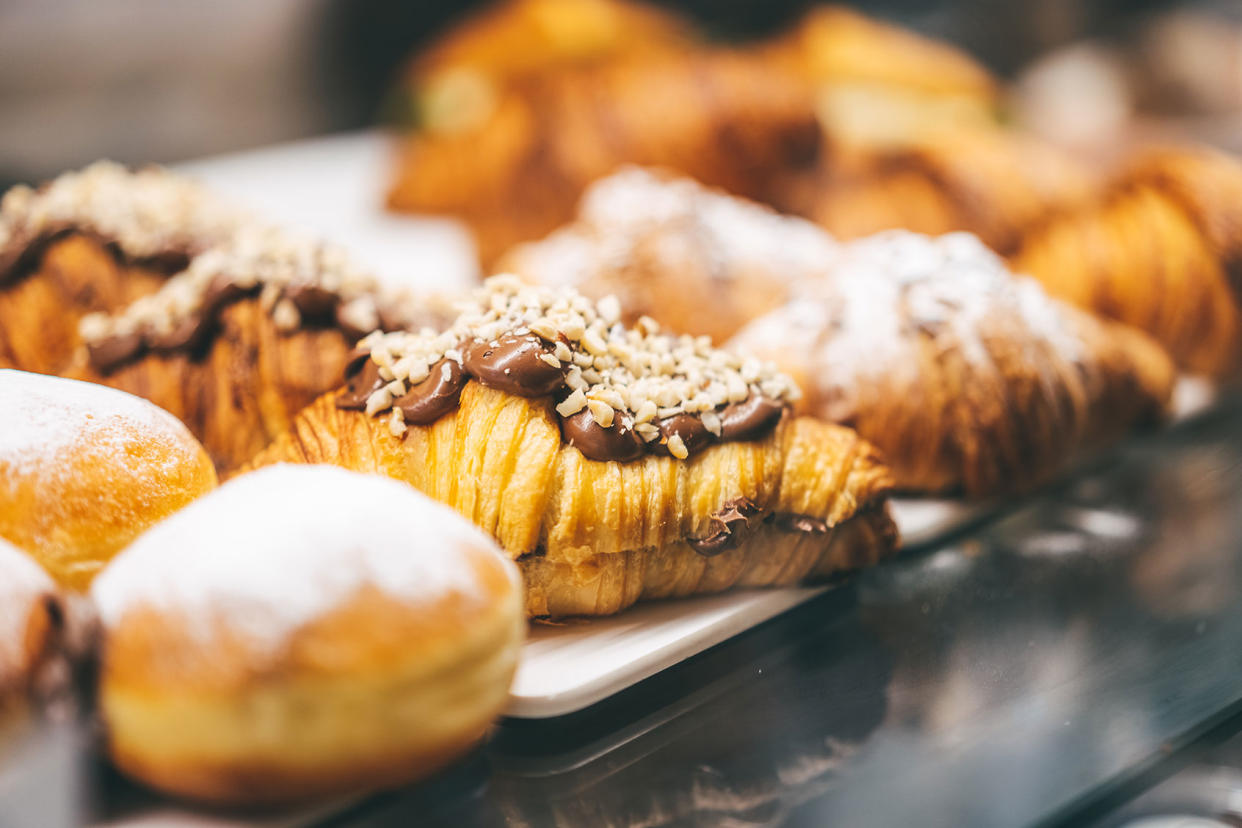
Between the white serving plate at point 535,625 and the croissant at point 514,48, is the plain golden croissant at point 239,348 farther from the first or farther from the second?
the croissant at point 514,48

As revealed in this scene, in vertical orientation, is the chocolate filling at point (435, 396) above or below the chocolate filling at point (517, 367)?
below

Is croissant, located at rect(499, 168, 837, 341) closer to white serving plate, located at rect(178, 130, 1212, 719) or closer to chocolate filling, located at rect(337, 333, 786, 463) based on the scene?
white serving plate, located at rect(178, 130, 1212, 719)

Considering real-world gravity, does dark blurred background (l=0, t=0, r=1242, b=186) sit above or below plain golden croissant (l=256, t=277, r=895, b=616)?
above

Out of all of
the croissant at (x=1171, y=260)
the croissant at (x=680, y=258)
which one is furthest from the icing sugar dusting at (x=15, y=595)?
the croissant at (x=1171, y=260)

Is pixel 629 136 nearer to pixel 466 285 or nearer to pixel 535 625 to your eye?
pixel 466 285

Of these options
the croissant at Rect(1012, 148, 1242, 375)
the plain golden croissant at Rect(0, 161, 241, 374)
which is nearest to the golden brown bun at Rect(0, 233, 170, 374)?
the plain golden croissant at Rect(0, 161, 241, 374)

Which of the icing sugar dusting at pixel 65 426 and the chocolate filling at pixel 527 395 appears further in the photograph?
the chocolate filling at pixel 527 395

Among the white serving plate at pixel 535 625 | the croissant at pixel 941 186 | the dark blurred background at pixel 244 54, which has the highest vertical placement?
the dark blurred background at pixel 244 54

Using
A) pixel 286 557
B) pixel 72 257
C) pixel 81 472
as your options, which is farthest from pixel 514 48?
pixel 286 557
